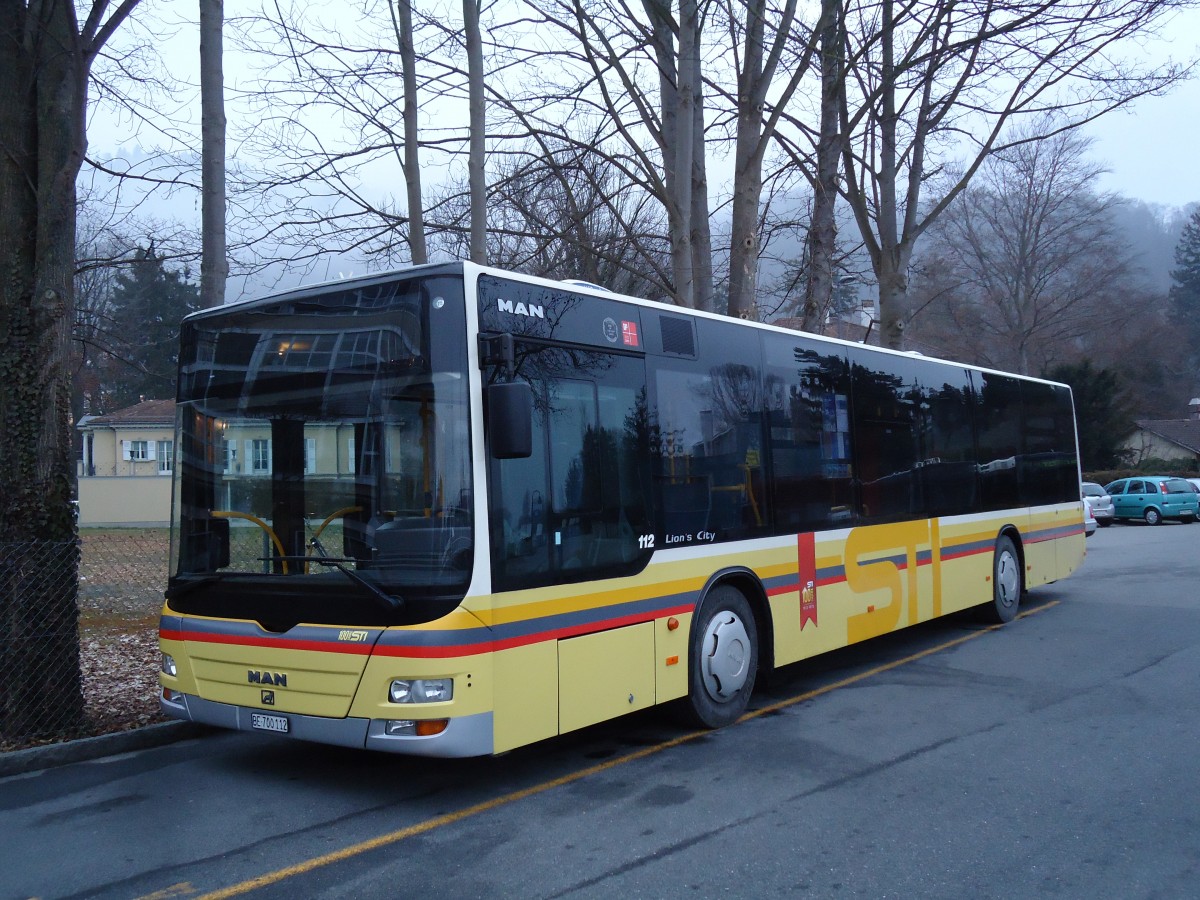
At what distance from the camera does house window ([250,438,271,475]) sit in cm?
637

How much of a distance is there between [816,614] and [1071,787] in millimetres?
2909

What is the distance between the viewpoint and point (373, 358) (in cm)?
585

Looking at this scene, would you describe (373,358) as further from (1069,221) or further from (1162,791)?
(1069,221)

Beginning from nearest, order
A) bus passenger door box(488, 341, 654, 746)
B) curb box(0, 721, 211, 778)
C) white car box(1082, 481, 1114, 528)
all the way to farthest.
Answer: bus passenger door box(488, 341, 654, 746) < curb box(0, 721, 211, 778) < white car box(1082, 481, 1114, 528)

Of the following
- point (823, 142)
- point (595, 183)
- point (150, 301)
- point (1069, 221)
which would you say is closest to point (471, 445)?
point (595, 183)

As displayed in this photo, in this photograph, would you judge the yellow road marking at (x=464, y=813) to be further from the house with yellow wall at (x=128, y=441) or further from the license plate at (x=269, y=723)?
the house with yellow wall at (x=128, y=441)

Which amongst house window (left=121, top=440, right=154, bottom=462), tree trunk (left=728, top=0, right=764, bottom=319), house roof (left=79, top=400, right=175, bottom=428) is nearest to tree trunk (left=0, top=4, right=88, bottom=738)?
tree trunk (left=728, top=0, right=764, bottom=319)

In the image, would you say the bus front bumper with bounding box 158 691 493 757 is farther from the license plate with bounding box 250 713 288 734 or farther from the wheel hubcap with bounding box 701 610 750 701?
the wheel hubcap with bounding box 701 610 750 701

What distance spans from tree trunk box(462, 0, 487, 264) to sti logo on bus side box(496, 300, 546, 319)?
6.19 m

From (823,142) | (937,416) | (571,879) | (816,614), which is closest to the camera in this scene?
(571,879)

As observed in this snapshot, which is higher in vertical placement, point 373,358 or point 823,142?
point 823,142

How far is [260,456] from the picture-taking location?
→ 6.39m

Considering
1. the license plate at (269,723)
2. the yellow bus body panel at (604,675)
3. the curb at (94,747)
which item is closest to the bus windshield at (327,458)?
the license plate at (269,723)

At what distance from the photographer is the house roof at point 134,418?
48875mm
